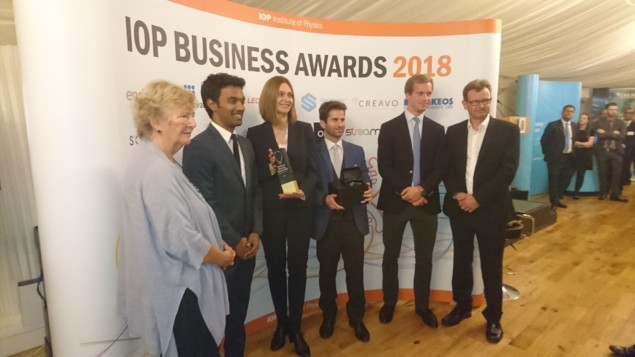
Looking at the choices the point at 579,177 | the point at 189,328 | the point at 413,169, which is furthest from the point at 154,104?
the point at 579,177

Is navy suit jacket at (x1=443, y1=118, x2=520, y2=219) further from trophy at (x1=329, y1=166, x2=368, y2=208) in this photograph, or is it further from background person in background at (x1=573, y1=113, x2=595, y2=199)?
background person in background at (x1=573, y1=113, x2=595, y2=199)

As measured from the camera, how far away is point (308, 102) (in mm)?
2572

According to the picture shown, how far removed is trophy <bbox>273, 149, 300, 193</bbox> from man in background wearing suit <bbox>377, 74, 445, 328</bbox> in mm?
790

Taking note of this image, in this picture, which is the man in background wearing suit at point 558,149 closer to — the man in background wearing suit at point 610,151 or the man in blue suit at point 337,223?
the man in background wearing suit at point 610,151

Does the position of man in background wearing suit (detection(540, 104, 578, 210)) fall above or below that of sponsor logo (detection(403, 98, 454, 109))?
below

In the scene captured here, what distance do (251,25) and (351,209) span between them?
1262 mm

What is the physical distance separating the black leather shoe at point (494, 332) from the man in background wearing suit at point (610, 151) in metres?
5.74

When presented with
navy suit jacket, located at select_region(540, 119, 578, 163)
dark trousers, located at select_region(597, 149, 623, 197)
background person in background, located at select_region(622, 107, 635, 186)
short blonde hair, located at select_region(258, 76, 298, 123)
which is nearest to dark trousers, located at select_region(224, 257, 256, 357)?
short blonde hair, located at select_region(258, 76, 298, 123)

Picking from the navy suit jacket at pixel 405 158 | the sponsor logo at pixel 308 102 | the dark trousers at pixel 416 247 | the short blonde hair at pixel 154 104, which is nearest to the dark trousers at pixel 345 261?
the dark trousers at pixel 416 247

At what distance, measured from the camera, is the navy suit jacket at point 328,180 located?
2449 millimetres

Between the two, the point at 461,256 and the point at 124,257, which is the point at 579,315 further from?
the point at 124,257

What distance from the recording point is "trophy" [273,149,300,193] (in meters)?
2.05

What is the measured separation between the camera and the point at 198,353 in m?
1.43

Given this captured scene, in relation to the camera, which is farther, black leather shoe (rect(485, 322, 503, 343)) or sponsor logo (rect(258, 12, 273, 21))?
black leather shoe (rect(485, 322, 503, 343))
